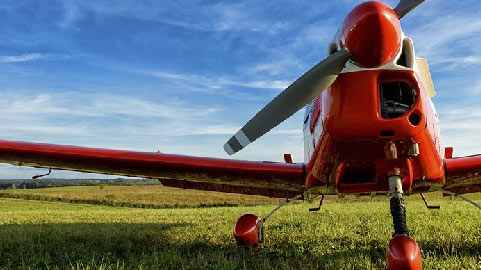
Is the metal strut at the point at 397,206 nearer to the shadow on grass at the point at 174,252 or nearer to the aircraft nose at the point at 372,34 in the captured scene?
the shadow on grass at the point at 174,252

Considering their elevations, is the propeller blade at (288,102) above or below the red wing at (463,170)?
above

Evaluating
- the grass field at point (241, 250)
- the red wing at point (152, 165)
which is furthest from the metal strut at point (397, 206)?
the red wing at point (152, 165)

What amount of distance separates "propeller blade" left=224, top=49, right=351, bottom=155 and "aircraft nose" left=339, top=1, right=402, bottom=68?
0.27 meters

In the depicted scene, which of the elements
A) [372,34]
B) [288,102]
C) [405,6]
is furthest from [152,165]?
[405,6]

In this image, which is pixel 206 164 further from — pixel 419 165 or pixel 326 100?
pixel 419 165

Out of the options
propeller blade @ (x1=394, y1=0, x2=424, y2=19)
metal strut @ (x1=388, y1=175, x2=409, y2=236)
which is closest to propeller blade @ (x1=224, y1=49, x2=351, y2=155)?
propeller blade @ (x1=394, y1=0, x2=424, y2=19)

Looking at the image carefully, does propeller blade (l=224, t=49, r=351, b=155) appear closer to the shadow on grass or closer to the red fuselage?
the red fuselage

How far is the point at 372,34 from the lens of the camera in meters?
3.32

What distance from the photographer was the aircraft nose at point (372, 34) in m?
3.26

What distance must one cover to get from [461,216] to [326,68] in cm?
667

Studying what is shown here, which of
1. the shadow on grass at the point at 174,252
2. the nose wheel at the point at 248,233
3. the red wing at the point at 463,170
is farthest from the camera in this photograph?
the red wing at the point at 463,170

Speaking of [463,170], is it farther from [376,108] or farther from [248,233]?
[248,233]

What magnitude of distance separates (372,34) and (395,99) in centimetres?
95

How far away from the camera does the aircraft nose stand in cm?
326
